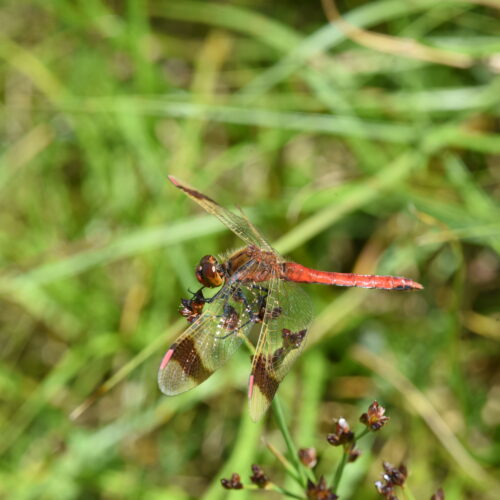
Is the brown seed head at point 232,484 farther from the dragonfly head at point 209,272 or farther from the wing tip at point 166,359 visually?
the dragonfly head at point 209,272

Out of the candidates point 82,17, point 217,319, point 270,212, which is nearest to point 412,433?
point 270,212

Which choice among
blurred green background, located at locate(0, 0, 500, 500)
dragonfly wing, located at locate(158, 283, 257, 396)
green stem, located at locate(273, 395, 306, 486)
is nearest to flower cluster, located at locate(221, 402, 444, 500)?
green stem, located at locate(273, 395, 306, 486)

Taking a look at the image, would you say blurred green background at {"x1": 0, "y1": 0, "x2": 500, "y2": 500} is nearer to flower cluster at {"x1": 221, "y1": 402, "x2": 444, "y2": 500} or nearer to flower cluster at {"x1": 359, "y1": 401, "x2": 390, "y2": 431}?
flower cluster at {"x1": 221, "y1": 402, "x2": 444, "y2": 500}

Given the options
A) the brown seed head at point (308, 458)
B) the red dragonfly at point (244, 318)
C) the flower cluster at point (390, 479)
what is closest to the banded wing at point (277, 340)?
the red dragonfly at point (244, 318)

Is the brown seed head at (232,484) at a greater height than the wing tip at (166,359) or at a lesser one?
lesser

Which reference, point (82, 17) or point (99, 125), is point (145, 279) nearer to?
point (99, 125)

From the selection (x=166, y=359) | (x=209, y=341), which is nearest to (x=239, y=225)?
(x=209, y=341)

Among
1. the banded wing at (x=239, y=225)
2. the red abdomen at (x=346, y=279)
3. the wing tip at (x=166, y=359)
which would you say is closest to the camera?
the wing tip at (x=166, y=359)
